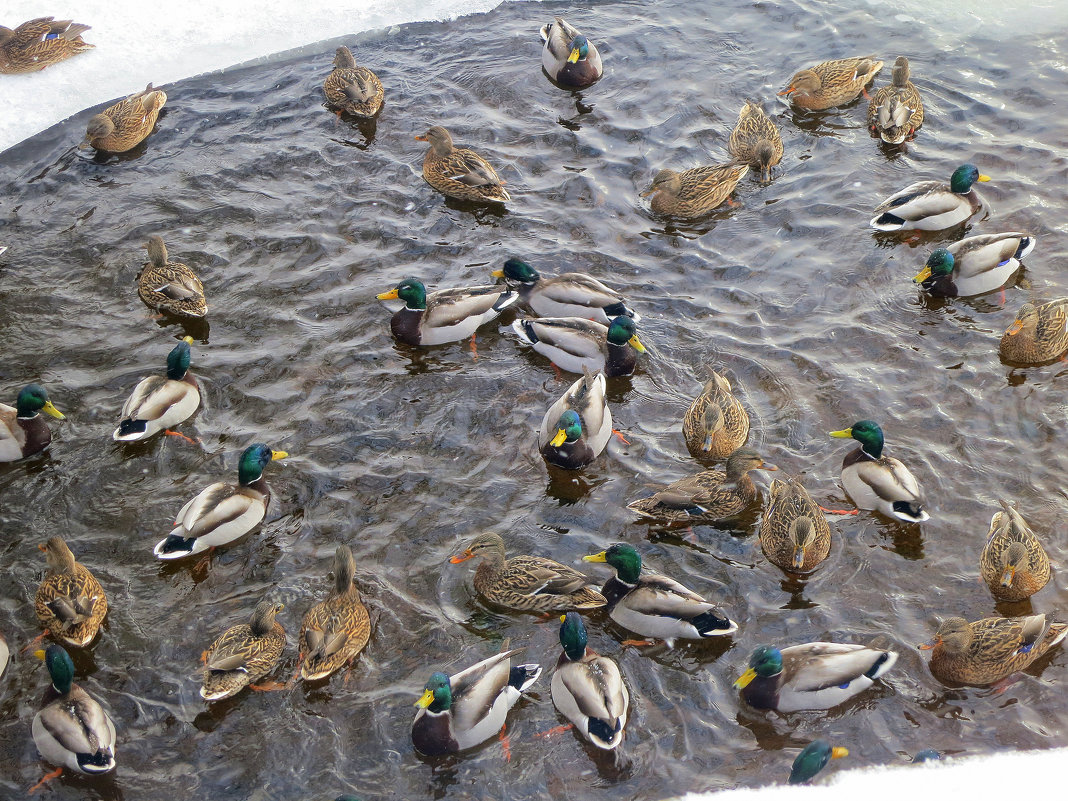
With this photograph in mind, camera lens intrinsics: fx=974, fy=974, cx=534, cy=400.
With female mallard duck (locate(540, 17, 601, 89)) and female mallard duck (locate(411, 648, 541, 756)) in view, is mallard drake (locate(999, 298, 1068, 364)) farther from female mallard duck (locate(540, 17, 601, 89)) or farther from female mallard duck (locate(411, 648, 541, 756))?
female mallard duck (locate(540, 17, 601, 89))

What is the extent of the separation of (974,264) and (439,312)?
4718 mm

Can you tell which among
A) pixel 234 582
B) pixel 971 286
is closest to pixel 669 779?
pixel 234 582

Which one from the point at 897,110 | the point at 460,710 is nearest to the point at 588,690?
the point at 460,710

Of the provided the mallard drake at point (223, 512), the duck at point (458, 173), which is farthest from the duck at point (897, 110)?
the mallard drake at point (223, 512)

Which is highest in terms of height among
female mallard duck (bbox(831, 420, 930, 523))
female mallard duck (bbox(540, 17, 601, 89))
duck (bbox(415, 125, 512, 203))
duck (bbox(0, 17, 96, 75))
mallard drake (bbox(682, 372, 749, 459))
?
duck (bbox(0, 17, 96, 75))

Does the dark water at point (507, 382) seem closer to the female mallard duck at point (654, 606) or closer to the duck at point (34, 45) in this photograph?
the female mallard duck at point (654, 606)

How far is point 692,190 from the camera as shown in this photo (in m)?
9.60

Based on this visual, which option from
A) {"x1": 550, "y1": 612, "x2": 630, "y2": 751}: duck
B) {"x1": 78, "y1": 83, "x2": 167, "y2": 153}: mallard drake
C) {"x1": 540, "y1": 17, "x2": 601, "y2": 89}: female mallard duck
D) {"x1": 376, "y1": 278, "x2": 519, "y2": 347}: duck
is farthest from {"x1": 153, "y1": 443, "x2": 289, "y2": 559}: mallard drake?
{"x1": 540, "y1": 17, "x2": 601, "y2": 89}: female mallard duck

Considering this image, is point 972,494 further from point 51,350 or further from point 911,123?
point 51,350

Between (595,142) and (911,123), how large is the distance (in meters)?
3.38

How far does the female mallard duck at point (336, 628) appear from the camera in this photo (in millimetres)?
5734

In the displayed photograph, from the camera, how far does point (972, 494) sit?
6.91m

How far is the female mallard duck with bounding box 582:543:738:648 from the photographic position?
592cm

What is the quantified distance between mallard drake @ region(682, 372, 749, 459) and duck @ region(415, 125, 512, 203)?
3.59 meters
